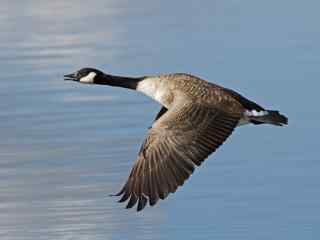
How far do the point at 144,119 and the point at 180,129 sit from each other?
3.13 meters

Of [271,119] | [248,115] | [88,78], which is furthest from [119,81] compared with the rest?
[271,119]

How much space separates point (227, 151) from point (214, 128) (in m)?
2.12

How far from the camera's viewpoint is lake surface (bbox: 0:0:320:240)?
33.2 feet

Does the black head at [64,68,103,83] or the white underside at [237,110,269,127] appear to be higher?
the white underside at [237,110,269,127]

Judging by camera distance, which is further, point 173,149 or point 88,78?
point 88,78

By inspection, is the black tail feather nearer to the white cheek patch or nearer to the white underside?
the white underside

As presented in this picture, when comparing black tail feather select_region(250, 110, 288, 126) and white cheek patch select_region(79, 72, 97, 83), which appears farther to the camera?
white cheek patch select_region(79, 72, 97, 83)

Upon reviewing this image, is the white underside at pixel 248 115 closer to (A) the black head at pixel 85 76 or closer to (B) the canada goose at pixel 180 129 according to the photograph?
(B) the canada goose at pixel 180 129

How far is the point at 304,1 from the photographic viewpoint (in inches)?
660

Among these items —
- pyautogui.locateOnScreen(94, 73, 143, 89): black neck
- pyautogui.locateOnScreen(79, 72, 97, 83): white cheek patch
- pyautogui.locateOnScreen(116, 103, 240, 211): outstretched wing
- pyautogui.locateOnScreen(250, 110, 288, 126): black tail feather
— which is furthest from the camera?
pyautogui.locateOnScreen(79, 72, 97, 83): white cheek patch

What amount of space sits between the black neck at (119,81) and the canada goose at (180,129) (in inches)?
8.4

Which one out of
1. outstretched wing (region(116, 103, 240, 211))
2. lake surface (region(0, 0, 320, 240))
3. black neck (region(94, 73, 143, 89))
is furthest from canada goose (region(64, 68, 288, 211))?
lake surface (region(0, 0, 320, 240))

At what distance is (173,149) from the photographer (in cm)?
924

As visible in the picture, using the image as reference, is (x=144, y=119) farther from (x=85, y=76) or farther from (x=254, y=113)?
(x=254, y=113)
